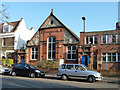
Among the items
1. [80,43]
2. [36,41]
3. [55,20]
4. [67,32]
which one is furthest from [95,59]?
[36,41]

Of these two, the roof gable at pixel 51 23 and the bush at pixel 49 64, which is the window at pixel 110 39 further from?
the roof gable at pixel 51 23

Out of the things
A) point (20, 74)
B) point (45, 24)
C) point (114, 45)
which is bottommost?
point (20, 74)

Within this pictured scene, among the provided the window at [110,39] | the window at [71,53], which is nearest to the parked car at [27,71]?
the window at [71,53]

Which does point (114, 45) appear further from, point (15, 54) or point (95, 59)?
point (15, 54)

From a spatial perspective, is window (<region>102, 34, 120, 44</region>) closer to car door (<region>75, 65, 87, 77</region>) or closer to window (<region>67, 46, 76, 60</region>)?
window (<region>67, 46, 76, 60</region>)

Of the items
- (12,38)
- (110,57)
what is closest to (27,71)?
(110,57)

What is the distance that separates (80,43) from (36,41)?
9.79 m

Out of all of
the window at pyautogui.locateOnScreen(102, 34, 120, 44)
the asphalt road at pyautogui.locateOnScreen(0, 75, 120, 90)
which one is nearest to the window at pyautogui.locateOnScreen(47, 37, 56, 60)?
the window at pyautogui.locateOnScreen(102, 34, 120, 44)

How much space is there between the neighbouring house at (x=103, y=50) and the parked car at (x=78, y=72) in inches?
372

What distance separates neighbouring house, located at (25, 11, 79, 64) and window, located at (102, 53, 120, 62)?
15.5ft

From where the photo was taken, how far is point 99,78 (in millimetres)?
14773

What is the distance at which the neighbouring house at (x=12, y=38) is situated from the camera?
35281 mm

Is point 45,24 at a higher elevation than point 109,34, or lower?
higher

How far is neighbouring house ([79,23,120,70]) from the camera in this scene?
24.1 metres
